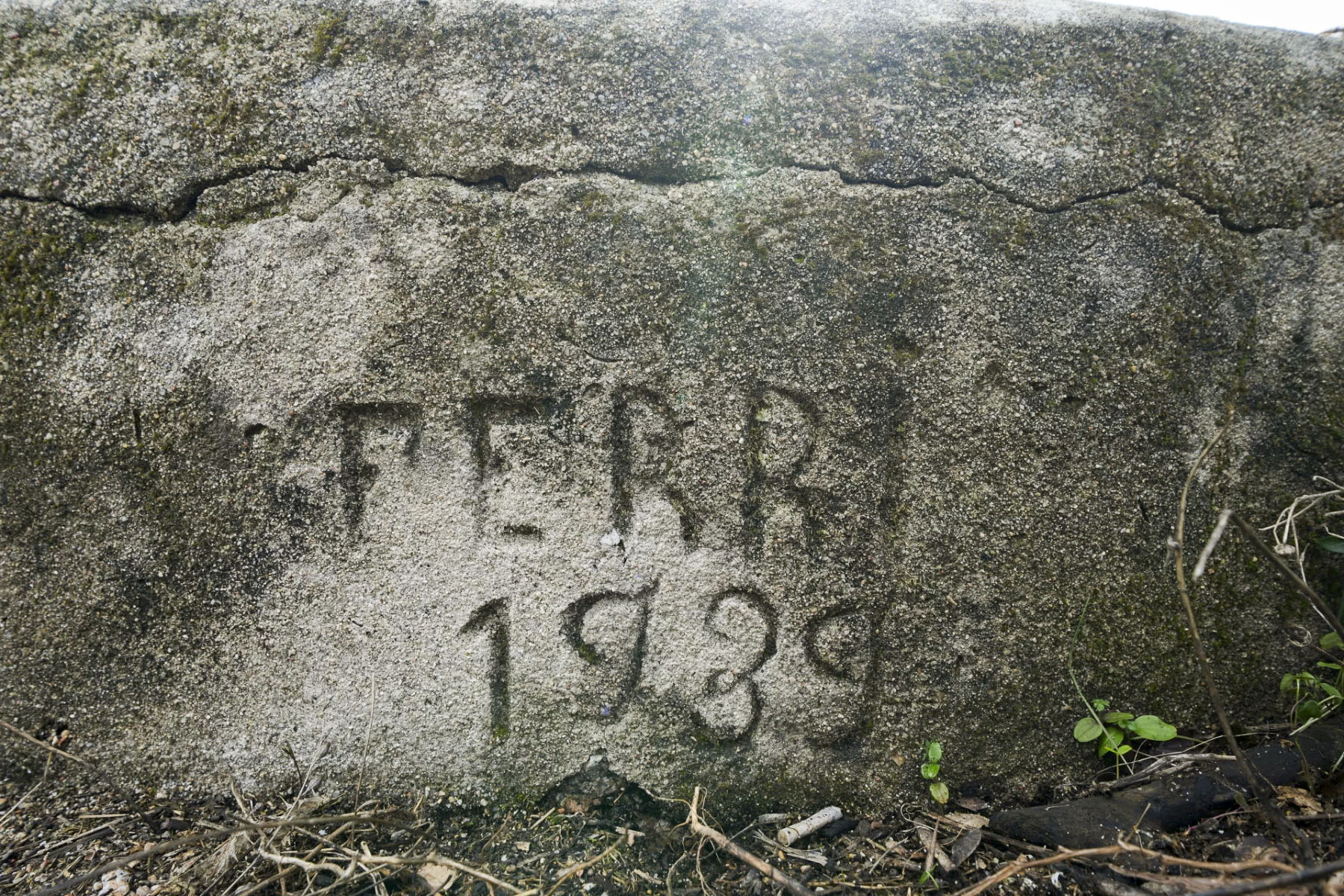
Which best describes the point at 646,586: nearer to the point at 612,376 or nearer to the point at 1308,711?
the point at 612,376

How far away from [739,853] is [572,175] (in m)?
1.28

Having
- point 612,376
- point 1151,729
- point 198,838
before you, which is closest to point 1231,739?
point 1151,729

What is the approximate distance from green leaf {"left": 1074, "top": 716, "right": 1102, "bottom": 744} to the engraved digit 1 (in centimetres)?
110

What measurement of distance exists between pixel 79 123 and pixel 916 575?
70.7 inches

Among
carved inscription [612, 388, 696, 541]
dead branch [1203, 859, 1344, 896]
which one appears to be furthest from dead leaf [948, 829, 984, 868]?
carved inscription [612, 388, 696, 541]

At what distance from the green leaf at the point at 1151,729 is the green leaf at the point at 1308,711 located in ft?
0.83

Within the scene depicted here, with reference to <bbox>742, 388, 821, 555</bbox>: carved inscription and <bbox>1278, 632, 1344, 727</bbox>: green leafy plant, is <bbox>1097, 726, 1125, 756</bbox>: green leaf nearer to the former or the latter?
<bbox>1278, 632, 1344, 727</bbox>: green leafy plant

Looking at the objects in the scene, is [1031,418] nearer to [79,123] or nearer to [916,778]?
[916,778]

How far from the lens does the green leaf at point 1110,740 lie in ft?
5.11

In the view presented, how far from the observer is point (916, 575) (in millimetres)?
1546

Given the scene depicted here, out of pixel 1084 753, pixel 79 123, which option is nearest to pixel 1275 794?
pixel 1084 753

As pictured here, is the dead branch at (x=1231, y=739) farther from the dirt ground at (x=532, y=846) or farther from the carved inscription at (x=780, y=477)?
the carved inscription at (x=780, y=477)

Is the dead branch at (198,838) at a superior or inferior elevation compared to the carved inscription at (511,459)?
inferior

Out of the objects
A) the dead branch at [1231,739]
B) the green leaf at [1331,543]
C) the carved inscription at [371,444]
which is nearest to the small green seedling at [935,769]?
the dead branch at [1231,739]
